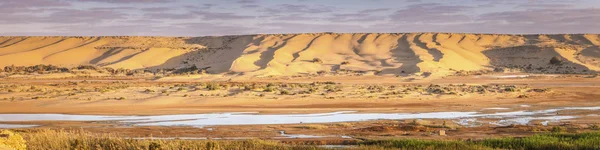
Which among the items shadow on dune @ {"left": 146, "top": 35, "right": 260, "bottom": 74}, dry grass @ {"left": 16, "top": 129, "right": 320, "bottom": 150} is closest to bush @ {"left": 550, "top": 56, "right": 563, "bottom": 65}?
shadow on dune @ {"left": 146, "top": 35, "right": 260, "bottom": 74}

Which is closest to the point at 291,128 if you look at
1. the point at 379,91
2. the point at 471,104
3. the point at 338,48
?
the point at 471,104

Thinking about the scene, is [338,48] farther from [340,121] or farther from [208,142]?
[208,142]

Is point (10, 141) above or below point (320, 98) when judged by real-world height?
above

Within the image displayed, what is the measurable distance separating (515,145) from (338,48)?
3400 inches

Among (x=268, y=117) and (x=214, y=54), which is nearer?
(x=268, y=117)

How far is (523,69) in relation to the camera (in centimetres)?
7969

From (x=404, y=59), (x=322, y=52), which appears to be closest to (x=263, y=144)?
(x=404, y=59)

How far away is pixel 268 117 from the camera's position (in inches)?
1049

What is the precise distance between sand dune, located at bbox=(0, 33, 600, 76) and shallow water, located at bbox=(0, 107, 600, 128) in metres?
39.5

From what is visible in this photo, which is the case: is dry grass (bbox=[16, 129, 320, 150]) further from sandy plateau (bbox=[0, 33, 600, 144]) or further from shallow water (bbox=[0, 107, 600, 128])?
shallow water (bbox=[0, 107, 600, 128])

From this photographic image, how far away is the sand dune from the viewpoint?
7788cm

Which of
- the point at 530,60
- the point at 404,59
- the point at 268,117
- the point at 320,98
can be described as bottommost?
the point at 268,117

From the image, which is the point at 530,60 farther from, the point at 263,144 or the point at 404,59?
the point at 263,144

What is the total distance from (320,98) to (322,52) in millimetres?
60081
